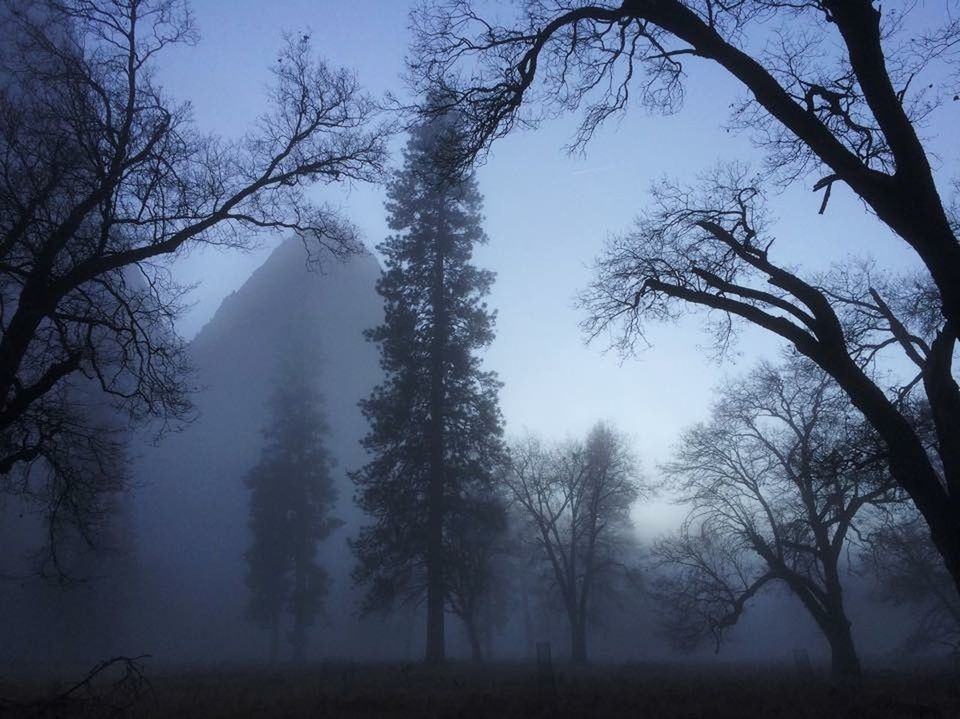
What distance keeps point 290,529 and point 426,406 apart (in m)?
19.4

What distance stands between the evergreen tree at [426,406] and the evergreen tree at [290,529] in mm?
16035

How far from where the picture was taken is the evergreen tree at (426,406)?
67.4 ft

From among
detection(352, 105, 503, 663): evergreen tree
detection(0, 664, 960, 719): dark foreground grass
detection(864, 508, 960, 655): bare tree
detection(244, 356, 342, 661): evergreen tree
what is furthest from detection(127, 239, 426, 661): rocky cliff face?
detection(864, 508, 960, 655): bare tree

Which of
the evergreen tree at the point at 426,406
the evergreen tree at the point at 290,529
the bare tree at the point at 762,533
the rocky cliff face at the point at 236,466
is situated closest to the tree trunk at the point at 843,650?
the bare tree at the point at 762,533

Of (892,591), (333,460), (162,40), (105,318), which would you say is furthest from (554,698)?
(333,460)

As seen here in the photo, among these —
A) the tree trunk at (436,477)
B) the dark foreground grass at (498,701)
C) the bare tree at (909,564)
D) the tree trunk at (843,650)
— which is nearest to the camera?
the dark foreground grass at (498,701)

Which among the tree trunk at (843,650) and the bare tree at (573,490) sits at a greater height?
the bare tree at (573,490)

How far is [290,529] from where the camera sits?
3603 cm

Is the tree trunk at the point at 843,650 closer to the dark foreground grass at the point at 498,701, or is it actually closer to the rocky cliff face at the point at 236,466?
the dark foreground grass at the point at 498,701

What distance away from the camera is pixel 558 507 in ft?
92.4

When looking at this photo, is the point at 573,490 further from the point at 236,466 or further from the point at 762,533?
the point at 236,466

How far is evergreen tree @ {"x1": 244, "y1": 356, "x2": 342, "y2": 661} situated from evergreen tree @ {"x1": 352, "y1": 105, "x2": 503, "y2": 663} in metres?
16.0

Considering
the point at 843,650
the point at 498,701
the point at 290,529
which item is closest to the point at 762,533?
the point at 843,650

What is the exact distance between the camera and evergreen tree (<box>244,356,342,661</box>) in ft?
117
